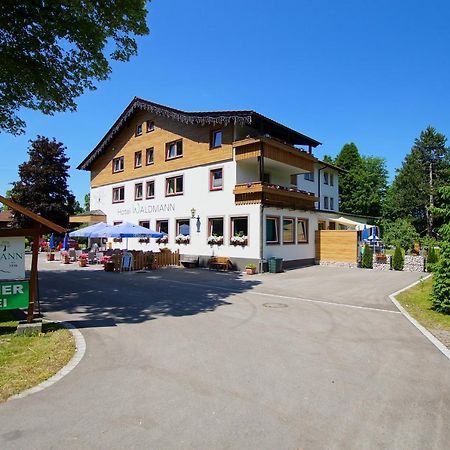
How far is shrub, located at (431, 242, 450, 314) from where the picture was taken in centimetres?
991

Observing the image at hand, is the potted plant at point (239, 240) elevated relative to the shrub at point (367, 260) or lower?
elevated

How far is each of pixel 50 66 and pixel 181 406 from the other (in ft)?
40.0

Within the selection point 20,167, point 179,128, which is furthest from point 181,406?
point 20,167

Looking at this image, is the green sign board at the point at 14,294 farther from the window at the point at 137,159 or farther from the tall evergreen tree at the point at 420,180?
the tall evergreen tree at the point at 420,180

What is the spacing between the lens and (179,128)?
25844mm

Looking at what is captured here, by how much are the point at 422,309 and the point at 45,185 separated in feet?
141

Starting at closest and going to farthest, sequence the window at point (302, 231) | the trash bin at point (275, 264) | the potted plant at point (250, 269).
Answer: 1. the potted plant at point (250, 269)
2. the trash bin at point (275, 264)
3. the window at point (302, 231)

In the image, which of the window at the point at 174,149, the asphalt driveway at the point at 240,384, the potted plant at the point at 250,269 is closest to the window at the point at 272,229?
the potted plant at the point at 250,269

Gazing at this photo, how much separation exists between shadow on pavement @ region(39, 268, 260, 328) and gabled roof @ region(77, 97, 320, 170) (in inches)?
342

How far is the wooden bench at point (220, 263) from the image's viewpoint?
70.7ft

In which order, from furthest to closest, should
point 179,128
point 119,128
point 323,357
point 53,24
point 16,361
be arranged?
point 119,128, point 179,128, point 53,24, point 323,357, point 16,361

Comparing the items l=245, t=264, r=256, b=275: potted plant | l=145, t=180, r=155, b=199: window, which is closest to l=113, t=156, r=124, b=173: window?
l=145, t=180, r=155, b=199: window

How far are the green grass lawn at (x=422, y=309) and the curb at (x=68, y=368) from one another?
7.36 meters

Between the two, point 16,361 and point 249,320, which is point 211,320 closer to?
point 249,320
